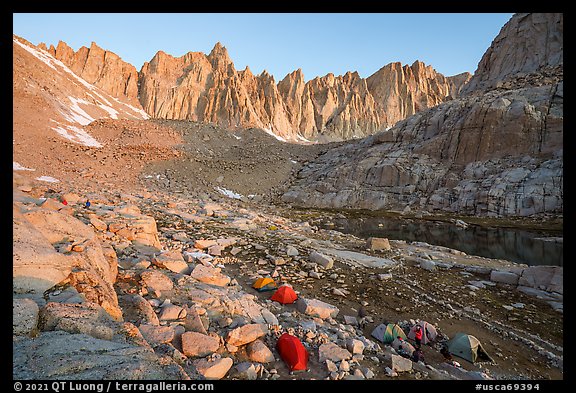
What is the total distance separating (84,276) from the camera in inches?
241

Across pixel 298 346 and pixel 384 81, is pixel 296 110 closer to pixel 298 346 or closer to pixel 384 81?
pixel 384 81

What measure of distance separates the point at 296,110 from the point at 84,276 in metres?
141

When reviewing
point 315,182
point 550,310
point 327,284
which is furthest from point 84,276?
point 315,182

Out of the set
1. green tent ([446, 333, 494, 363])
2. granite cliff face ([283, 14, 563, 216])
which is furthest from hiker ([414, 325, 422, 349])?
granite cliff face ([283, 14, 563, 216])

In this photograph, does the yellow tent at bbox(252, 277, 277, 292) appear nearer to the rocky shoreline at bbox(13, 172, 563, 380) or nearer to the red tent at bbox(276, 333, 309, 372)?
the rocky shoreline at bbox(13, 172, 563, 380)

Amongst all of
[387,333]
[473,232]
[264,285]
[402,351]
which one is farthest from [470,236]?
[264,285]

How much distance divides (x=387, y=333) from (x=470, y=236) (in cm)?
2432

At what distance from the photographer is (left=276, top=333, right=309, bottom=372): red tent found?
5.77 metres

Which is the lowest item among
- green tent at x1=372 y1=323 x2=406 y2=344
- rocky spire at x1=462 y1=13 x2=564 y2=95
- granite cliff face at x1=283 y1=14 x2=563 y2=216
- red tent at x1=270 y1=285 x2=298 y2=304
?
green tent at x1=372 y1=323 x2=406 y2=344

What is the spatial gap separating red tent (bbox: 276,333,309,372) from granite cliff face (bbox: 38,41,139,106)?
11223 centimetres

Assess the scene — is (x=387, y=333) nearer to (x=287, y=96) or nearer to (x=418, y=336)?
(x=418, y=336)

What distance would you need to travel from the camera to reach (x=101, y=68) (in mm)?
95812
